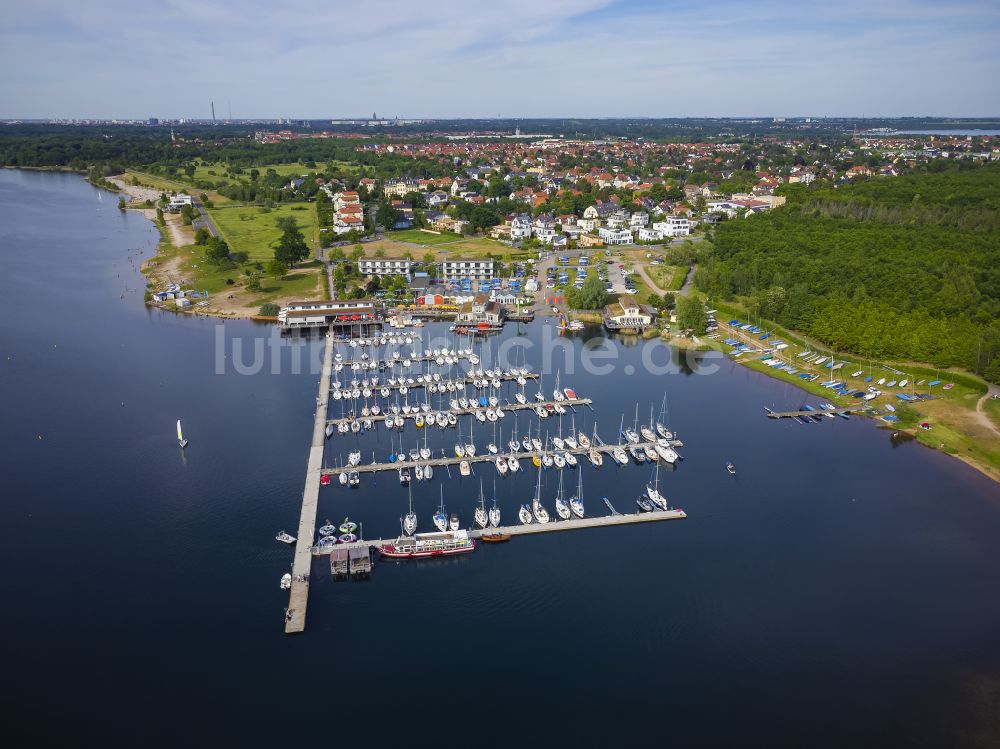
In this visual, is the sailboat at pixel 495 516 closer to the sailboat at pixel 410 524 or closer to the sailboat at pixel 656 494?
the sailboat at pixel 410 524

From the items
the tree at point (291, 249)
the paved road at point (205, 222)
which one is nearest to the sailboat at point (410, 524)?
the tree at point (291, 249)

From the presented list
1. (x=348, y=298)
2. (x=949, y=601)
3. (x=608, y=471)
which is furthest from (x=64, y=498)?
(x=949, y=601)

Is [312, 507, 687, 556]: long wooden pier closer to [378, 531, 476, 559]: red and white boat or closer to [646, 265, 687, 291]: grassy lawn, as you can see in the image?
[378, 531, 476, 559]: red and white boat

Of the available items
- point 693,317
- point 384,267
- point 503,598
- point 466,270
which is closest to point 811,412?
point 693,317

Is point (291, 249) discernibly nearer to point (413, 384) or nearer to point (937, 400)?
point (413, 384)

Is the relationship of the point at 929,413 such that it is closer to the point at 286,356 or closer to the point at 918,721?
the point at 918,721
